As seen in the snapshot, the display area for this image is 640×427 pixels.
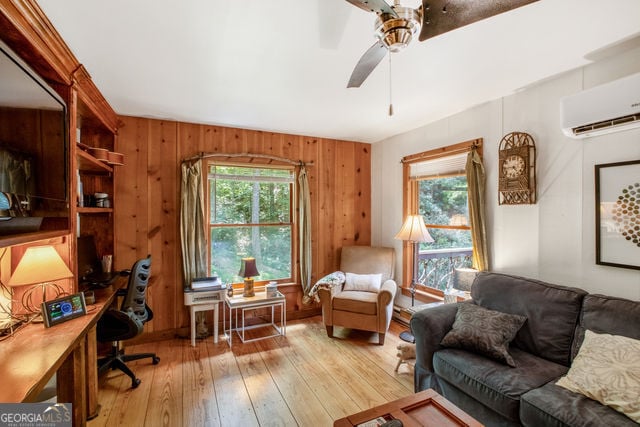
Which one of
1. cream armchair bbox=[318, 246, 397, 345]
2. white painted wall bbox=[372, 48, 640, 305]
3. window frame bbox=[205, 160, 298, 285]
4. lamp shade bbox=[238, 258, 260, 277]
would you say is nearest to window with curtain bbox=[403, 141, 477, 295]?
white painted wall bbox=[372, 48, 640, 305]

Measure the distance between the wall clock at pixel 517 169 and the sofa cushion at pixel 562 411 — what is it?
150 centimetres

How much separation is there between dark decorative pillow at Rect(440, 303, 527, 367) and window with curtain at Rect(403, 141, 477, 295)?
1096mm

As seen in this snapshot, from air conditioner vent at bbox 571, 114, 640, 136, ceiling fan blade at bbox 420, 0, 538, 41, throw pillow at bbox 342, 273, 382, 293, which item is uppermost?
ceiling fan blade at bbox 420, 0, 538, 41

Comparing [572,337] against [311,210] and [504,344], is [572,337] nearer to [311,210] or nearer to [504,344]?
[504,344]

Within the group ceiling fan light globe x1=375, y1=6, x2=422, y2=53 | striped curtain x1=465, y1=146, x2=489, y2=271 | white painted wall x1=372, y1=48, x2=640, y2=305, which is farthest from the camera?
striped curtain x1=465, y1=146, x2=489, y2=271

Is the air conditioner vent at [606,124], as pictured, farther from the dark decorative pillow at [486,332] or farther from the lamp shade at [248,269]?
the lamp shade at [248,269]

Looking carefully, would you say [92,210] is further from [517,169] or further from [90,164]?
[517,169]

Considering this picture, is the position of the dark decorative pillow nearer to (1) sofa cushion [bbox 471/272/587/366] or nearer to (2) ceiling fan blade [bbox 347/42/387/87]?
(1) sofa cushion [bbox 471/272/587/366]

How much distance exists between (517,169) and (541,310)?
117 centimetres

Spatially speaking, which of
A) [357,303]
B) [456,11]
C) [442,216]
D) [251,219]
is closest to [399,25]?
[456,11]

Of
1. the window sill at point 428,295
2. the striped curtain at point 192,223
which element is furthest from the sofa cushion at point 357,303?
the striped curtain at point 192,223

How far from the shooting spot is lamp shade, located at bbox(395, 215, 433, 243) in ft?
10.3

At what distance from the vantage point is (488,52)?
196 cm

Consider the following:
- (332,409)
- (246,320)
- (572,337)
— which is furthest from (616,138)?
(246,320)
